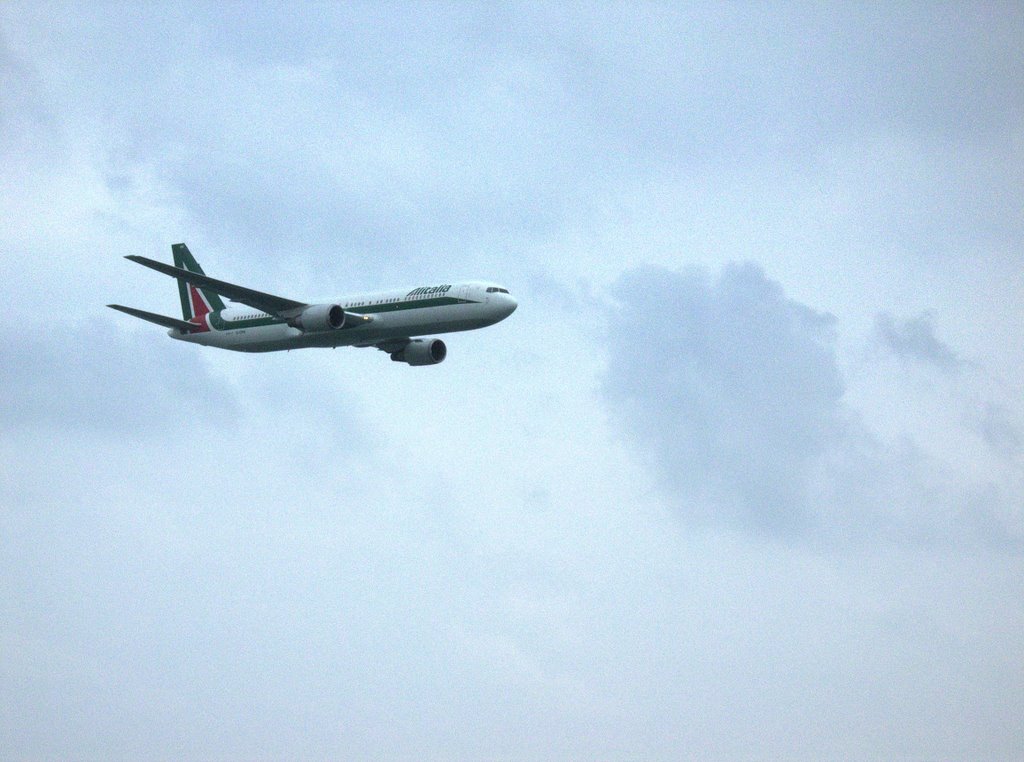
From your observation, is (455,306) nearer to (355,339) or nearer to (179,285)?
(355,339)

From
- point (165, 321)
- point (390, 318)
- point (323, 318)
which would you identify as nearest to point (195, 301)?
point (165, 321)

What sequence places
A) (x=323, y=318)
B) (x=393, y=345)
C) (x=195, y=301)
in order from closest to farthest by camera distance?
(x=323, y=318)
(x=393, y=345)
(x=195, y=301)

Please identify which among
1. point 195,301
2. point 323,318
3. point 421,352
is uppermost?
point 195,301

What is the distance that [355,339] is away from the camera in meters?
84.9

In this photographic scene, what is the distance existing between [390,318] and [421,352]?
809 centimetres

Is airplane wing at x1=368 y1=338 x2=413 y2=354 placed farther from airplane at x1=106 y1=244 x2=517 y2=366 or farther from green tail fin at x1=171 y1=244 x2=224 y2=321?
green tail fin at x1=171 y1=244 x2=224 y2=321

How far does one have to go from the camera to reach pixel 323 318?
82438mm

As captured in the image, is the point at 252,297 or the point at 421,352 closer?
the point at 252,297

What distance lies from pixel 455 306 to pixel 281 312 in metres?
13.1

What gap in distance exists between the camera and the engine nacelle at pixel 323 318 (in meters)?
82.5

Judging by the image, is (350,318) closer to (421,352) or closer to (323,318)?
(323,318)

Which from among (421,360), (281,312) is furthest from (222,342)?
(421,360)

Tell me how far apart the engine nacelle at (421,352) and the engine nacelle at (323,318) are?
820 cm

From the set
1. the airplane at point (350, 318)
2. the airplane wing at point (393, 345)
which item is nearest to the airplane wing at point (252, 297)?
the airplane at point (350, 318)
